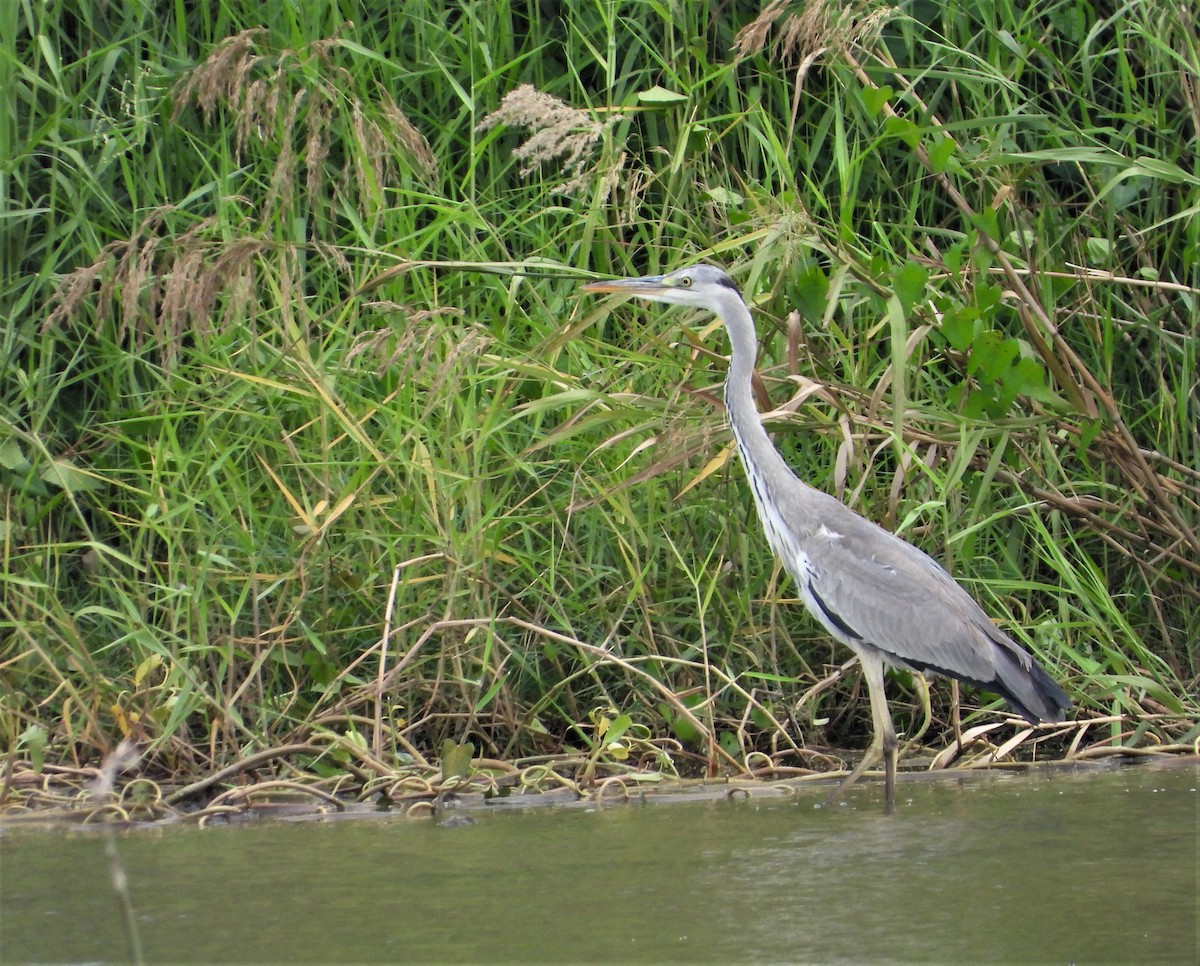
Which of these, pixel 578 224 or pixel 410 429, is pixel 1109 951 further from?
pixel 578 224

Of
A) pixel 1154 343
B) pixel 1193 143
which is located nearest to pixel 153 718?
pixel 1154 343

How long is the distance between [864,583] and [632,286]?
3.84 feet

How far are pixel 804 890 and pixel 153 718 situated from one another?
2.23m

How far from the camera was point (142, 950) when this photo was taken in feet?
10.6

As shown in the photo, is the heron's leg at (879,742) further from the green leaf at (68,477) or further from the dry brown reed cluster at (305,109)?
the green leaf at (68,477)

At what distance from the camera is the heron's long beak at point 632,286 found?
5.32m

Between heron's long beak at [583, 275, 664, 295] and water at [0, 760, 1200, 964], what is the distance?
1.61 metres

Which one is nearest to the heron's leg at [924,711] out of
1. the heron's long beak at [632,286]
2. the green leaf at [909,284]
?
the green leaf at [909,284]

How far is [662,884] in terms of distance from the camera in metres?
3.62

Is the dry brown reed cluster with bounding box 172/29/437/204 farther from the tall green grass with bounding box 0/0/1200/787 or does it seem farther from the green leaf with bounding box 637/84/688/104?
the green leaf with bounding box 637/84/688/104

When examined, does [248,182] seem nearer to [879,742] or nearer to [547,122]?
[547,122]

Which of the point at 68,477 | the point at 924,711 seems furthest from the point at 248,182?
the point at 924,711

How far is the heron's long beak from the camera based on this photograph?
209 inches

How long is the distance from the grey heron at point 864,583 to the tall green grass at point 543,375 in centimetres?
20
